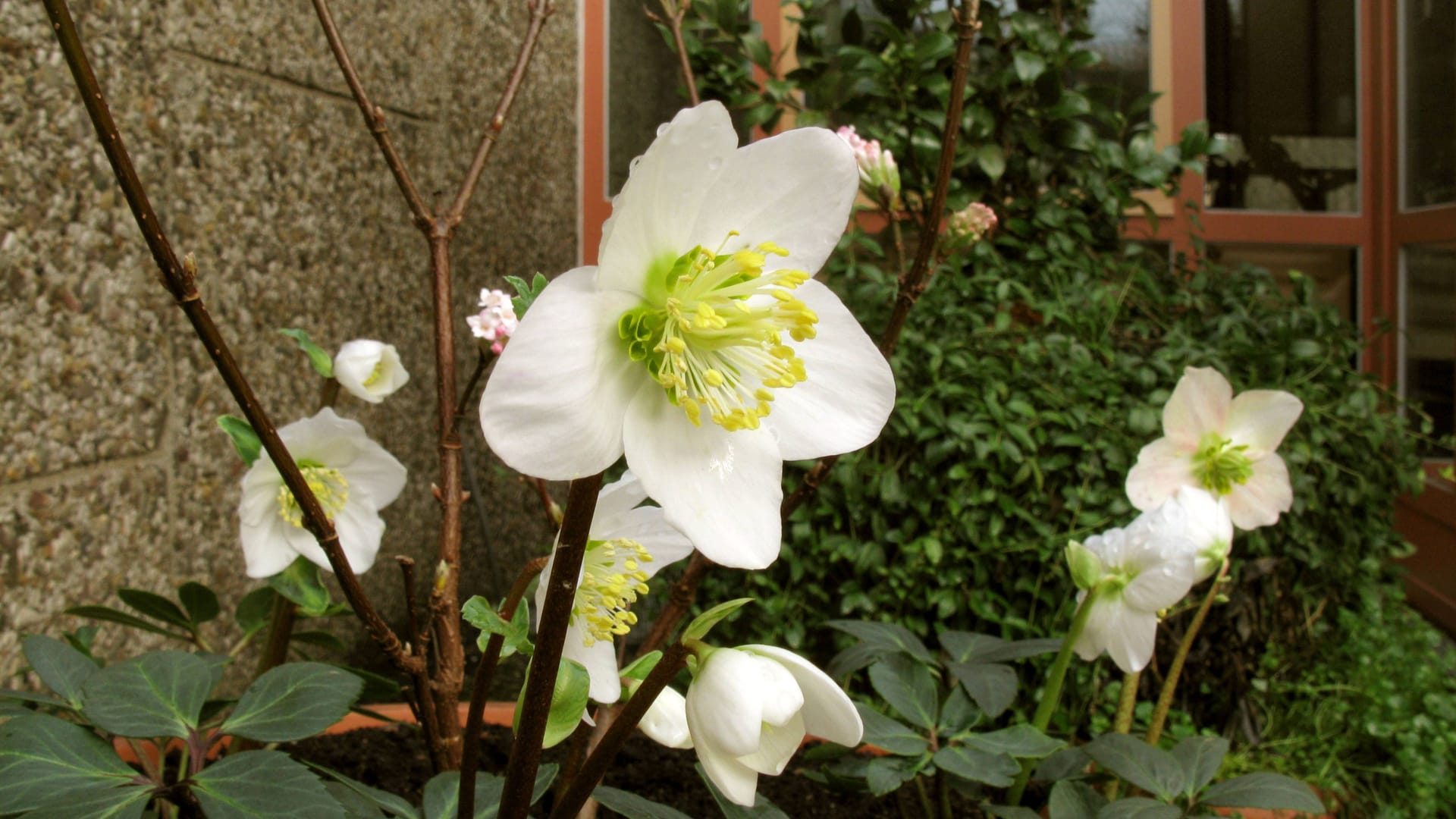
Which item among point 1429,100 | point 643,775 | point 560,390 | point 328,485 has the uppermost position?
point 1429,100

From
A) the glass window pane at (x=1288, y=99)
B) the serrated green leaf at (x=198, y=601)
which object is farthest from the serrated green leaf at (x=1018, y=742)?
the glass window pane at (x=1288, y=99)

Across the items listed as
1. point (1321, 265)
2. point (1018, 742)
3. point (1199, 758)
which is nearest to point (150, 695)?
point (1018, 742)

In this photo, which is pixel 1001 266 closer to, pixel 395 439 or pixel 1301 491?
pixel 1301 491

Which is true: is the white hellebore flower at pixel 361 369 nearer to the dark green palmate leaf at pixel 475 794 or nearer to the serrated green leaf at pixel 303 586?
the serrated green leaf at pixel 303 586

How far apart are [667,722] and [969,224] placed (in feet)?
1.35

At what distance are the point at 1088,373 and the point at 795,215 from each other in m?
0.86

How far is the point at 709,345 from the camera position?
28cm

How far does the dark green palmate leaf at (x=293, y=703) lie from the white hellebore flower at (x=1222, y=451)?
48 cm

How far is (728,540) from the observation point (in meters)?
0.26

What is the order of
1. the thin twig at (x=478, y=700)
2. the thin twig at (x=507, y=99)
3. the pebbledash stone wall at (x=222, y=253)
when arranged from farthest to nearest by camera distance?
the pebbledash stone wall at (x=222, y=253) → the thin twig at (x=507, y=99) → the thin twig at (x=478, y=700)

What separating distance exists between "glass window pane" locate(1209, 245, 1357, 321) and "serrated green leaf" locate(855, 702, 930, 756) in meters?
1.07

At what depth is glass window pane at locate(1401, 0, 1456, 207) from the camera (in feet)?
3.84

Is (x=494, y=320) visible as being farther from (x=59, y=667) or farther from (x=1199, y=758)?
(x=1199, y=758)

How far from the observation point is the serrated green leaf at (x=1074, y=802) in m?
0.47
